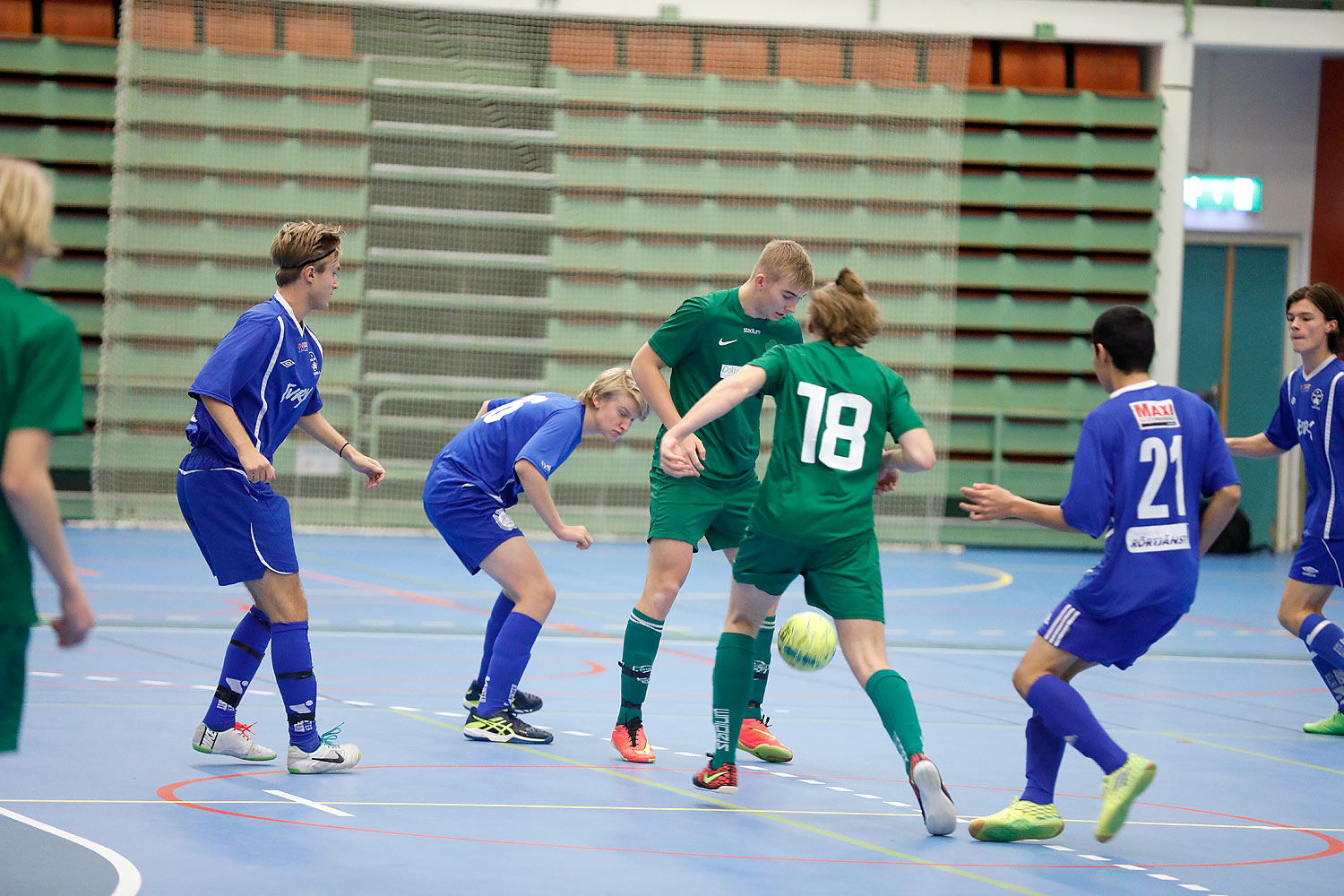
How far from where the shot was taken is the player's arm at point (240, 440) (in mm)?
4441

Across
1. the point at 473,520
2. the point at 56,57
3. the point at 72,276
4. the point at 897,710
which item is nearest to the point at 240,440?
the point at 473,520

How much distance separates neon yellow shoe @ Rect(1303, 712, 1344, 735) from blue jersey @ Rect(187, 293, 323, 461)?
4599 millimetres

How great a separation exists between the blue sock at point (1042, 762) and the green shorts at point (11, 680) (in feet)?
9.31

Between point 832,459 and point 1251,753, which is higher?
point 832,459

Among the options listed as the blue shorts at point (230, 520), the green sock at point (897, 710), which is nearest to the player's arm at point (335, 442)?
the blue shorts at point (230, 520)

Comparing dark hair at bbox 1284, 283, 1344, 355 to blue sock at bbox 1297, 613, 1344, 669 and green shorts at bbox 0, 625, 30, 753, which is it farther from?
green shorts at bbox 0, 625, 30, 753

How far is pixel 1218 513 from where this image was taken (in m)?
4.28

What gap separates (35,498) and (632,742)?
2756mm

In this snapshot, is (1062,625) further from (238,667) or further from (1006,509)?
(238,667)

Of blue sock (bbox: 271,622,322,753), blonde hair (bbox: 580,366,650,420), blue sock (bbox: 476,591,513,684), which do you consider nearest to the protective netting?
blue sock (bbox: 476,591,513,684)

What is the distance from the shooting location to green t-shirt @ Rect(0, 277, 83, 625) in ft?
9.86

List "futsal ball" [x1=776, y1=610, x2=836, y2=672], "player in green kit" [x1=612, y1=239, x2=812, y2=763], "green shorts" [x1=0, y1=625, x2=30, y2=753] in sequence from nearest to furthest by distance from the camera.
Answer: "green shorts" [x1=0, y1=625, x2=30, y2=753]
"futsal ball" [x1=776, y1=610, x2=836, y2=672]
"player in green kit" [x1=612, y1=239, x2=812, y2=763]

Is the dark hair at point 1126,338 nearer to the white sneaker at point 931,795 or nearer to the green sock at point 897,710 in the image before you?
the green sock at point 897,710

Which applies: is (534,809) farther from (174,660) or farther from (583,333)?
(583,333)
